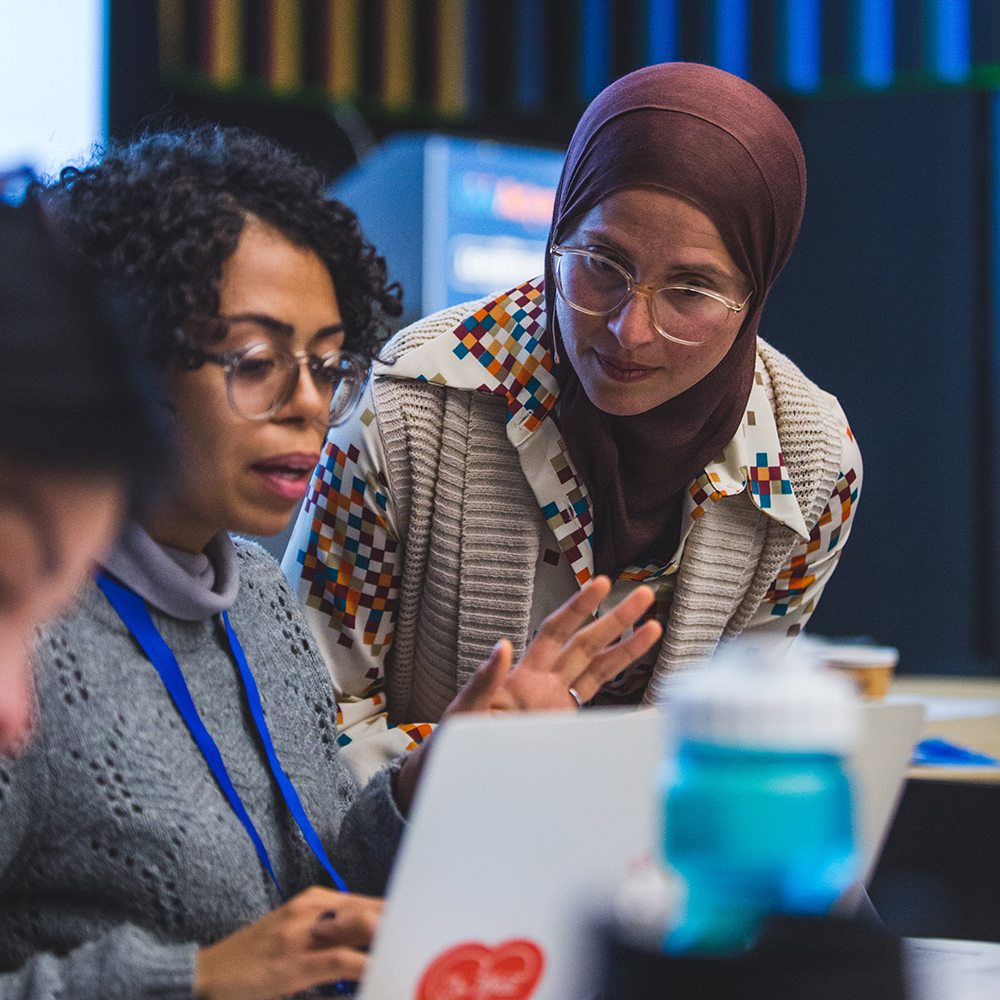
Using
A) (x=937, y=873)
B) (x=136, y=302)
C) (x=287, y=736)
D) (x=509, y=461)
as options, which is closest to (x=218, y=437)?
(x=136, y=302)

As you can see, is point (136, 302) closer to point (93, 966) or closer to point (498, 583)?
point (93, 966)

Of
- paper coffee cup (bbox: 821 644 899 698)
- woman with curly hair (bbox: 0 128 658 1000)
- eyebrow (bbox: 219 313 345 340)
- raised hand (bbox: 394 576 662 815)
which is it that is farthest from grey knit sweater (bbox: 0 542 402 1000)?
paper coffee cup (bbox: 821 644 899 698)

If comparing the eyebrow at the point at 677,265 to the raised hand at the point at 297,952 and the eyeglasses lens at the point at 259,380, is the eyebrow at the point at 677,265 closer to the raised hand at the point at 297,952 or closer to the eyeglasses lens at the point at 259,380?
the eyeglasses lens at the point at 259,380

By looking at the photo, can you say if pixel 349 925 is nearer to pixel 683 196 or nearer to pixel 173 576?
pixel 173 576

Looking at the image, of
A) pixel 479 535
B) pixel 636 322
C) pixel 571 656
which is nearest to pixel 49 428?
pixel 571 656

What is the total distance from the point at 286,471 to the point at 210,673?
184mm

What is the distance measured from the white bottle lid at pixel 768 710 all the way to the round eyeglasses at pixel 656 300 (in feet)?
2.53

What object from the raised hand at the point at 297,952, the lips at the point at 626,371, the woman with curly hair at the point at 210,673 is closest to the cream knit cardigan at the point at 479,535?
the lips at the point at 626,371

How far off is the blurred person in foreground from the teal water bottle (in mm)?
282

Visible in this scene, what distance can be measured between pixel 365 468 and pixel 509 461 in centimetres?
18

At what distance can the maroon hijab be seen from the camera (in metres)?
1.28

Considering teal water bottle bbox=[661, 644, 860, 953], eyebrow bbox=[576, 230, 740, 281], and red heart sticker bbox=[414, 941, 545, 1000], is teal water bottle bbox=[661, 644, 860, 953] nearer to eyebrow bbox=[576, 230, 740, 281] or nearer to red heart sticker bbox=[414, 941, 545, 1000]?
red heart sticker bbox=[414, 941, 545, 1000]

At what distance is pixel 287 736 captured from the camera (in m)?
1.10

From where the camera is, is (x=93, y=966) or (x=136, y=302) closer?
(x=93, y=966)
